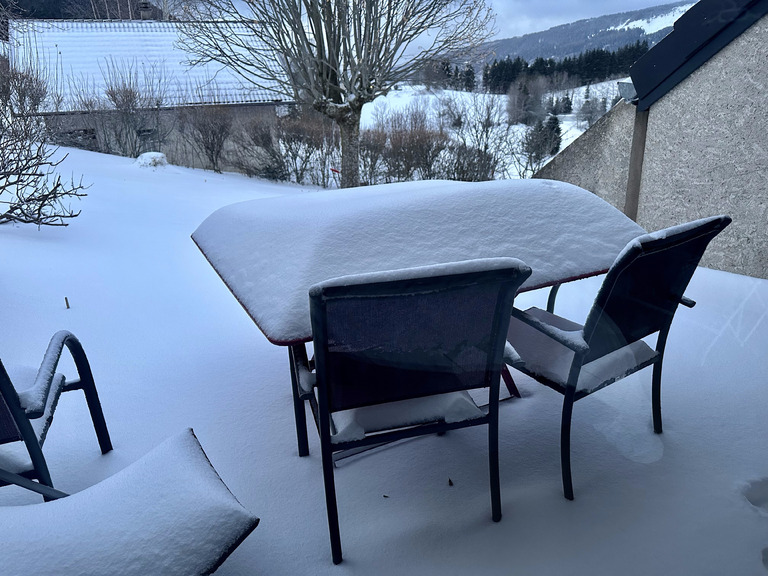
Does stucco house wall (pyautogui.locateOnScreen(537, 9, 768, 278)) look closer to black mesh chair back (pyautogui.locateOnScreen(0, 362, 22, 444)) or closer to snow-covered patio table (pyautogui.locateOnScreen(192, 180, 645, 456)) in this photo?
snow-covered patio table (pyautogui.locateOnScreen(192, 180, 645, 456))

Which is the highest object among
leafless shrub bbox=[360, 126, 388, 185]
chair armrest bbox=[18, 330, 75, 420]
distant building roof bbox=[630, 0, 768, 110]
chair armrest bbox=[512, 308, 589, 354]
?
distant building roof bbox=[630, 0, 768, 110]

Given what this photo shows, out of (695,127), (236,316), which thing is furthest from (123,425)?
(695,127)

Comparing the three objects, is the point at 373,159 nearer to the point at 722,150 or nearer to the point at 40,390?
the point at 722,150

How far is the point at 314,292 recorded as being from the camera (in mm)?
1239

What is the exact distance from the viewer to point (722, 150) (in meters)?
4.58

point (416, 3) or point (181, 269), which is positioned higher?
point (416, 3)

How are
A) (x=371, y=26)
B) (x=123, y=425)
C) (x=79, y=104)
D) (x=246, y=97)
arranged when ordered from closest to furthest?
1. (x=123, y=425)
2. (x=371, y=26)
3. (x=79, y=104)
4. (x=246, y=97)

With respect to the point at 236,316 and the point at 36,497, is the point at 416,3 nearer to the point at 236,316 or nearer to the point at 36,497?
the point at 236,316

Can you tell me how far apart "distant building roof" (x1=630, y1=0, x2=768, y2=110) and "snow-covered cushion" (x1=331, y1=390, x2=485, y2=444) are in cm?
430

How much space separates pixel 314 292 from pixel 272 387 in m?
1.67

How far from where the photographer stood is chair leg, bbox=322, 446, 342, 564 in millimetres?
1545

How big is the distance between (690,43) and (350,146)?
6.96 m

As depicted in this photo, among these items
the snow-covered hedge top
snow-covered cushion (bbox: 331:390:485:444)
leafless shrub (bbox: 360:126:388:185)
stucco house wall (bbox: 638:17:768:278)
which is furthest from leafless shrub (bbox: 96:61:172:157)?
snow-covered cushion (bbox: 331:390:485:444)

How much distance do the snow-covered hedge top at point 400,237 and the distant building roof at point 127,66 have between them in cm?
1462
